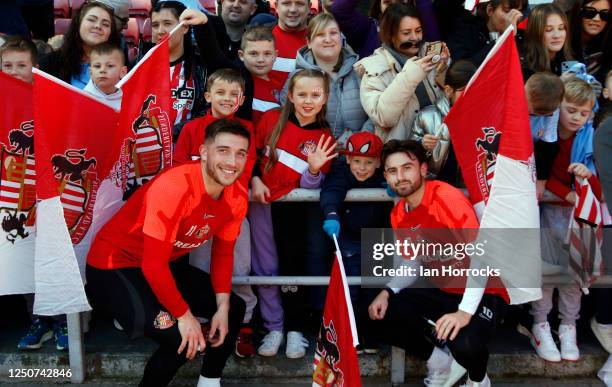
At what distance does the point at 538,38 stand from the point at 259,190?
6.92ft

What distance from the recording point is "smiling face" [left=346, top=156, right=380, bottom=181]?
13.7 ft

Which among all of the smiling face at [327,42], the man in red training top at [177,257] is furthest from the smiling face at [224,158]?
the smiling face at [327,42]

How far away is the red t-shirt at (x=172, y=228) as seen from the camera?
3633mm

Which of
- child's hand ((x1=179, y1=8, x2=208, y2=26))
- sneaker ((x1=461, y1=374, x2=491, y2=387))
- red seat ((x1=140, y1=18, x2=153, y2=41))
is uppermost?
red seat ((x1=140, y1=18, x2=153, y2=41))

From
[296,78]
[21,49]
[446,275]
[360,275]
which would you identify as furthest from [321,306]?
[21,49]

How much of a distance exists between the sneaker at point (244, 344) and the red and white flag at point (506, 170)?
1.43 m

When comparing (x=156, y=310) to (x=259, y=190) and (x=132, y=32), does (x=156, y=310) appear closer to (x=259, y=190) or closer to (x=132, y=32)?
(x=259, y=190)

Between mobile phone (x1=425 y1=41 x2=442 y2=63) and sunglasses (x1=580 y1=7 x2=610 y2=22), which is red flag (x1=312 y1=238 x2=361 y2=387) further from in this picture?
sunglasses (x1=580 y1=7 x2=610 y2=22)

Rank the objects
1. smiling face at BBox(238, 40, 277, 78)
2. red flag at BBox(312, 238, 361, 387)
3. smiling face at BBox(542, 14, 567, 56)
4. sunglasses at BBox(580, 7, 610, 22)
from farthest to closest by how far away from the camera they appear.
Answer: sunglasses at BBox(580, 7, 610, 22), smiling face at BBox(542, 14, 567, 56), smiling face at BBox(238, 40, 277, 78), red flag at BBox(312, 238, 361, 387)

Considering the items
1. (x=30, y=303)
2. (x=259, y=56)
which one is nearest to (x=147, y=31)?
(x=259, y=56)

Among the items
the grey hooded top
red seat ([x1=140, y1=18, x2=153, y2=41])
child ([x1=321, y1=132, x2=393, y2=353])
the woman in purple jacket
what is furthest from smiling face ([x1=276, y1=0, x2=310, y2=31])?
red seat ([x1=140, y1=18, x2=153, y2=41])

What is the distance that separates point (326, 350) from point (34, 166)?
5.97ft

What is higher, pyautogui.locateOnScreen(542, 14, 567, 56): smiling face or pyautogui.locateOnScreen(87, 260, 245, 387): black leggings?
pyautogui.locateOnScreen(542, 14, 567, 56): smiling face

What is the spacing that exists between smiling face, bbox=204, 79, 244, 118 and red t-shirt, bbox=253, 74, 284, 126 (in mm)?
409
